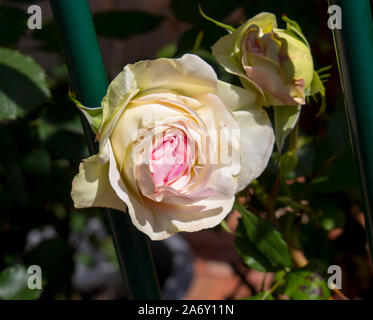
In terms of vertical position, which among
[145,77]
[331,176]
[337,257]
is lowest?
[337,257]

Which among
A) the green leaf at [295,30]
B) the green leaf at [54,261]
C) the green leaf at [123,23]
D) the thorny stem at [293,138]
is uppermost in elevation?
the green leaf at [123,23]

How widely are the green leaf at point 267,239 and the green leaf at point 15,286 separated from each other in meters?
0.22

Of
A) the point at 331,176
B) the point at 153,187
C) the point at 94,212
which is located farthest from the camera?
the point at 94,212

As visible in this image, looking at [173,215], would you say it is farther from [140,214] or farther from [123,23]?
[123,23]

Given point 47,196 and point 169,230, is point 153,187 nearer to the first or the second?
point 169,230

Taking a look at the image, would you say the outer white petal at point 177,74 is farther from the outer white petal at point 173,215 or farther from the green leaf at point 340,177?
the green leaf at point 340,177

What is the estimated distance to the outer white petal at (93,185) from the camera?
0.27 metres

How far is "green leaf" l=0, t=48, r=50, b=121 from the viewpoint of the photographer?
0.43 metres

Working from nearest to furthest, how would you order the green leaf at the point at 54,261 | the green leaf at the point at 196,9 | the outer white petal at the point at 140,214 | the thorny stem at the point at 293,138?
the outer white petal at the point at 140,214
the thorny stem at the point at 293,138
the green leaf at the point at 196,9
the green leaf at the point at 54,261

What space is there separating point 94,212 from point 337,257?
387 millimetres

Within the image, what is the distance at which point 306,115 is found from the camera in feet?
2.12

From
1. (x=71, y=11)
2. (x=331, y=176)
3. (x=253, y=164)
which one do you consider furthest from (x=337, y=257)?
(x=71, y=11)

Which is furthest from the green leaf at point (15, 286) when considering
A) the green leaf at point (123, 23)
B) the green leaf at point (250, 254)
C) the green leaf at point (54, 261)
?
the green leaf at point (123, 23)

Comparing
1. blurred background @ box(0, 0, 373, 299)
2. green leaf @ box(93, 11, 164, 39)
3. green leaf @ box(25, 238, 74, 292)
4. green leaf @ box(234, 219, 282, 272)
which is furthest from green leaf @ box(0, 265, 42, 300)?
green leaf @ box(93, 11, 164, 39)
